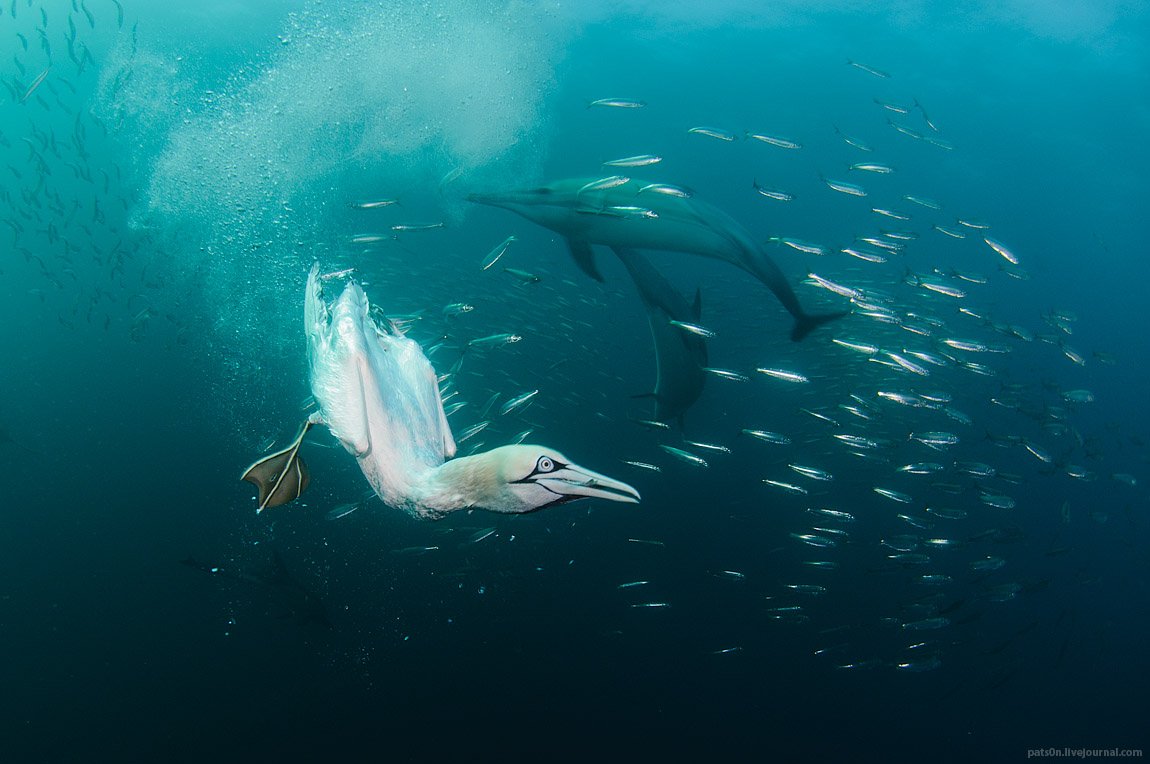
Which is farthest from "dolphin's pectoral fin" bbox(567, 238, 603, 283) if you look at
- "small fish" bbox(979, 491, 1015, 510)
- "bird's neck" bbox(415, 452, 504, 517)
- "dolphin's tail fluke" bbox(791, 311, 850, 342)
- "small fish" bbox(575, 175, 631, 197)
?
"bird's neck" bbox(415, 452, 504, 517)

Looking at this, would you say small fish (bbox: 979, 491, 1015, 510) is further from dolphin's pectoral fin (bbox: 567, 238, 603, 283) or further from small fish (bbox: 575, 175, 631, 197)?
small fish (bbox: 575, 175, 631, 197)

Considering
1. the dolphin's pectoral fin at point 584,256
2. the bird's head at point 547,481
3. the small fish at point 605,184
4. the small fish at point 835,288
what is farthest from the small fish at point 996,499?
the bird's head at point 547,481

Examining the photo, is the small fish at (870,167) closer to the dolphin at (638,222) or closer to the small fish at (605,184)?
the dolphin at (638,222)

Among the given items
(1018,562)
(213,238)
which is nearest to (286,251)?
(213,238)

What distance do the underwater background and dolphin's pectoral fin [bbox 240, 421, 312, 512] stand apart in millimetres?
711

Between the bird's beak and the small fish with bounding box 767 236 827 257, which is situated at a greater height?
the small fish with bounding box 767 236 827 257

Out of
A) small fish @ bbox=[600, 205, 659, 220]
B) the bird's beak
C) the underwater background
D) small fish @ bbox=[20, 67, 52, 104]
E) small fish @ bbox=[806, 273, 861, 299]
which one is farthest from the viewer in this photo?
the underwater background

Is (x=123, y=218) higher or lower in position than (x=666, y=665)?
higher

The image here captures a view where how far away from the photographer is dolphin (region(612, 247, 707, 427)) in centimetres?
835

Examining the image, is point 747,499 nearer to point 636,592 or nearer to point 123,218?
point 636,592

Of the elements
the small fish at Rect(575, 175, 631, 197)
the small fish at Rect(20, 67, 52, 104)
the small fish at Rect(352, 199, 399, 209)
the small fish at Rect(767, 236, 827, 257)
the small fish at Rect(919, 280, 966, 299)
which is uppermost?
the small fish at Rect(20, 67, 52, 104)

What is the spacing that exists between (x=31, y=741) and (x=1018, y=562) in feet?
107

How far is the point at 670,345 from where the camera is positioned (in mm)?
8469

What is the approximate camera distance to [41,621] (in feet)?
41.7
